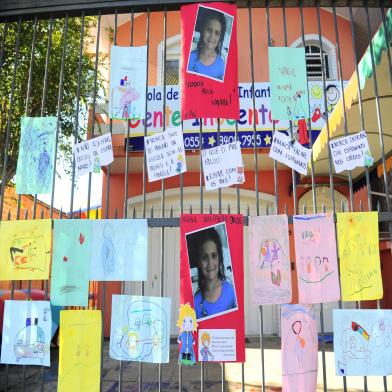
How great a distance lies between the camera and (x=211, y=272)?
Answer: 275cm

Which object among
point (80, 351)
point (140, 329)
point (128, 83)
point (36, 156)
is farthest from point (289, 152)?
point (80, 351)

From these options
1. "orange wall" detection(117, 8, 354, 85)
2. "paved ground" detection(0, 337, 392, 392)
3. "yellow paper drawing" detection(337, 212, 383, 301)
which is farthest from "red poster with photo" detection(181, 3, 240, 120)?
"orange wall" detection(117, 8, 354, 85)

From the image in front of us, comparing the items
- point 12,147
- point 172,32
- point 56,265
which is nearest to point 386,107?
point 56,265

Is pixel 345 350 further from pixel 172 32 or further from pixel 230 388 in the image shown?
pixel 172 32

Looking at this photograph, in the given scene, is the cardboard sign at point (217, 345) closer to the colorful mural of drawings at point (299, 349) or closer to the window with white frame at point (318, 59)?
the colorful mural of drawings at point (299, 349)

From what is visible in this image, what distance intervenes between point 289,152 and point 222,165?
1.59ft

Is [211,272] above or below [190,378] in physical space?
above

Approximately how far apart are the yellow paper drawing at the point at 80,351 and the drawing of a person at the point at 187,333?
0.56 metres

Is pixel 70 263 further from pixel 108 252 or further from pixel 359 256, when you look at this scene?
pixel 359 256

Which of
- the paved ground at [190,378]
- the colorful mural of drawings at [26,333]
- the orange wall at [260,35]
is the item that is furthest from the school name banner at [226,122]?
the colorful mural of drawings at [26,333]

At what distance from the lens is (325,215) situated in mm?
2756

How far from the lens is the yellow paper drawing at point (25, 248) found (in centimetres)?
283

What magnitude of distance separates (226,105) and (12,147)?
16.4ft

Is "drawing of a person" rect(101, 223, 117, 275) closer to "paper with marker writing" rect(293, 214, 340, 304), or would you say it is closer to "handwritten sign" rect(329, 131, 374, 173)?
"paper with marker writing" rect(293, 214, 340, 304)
